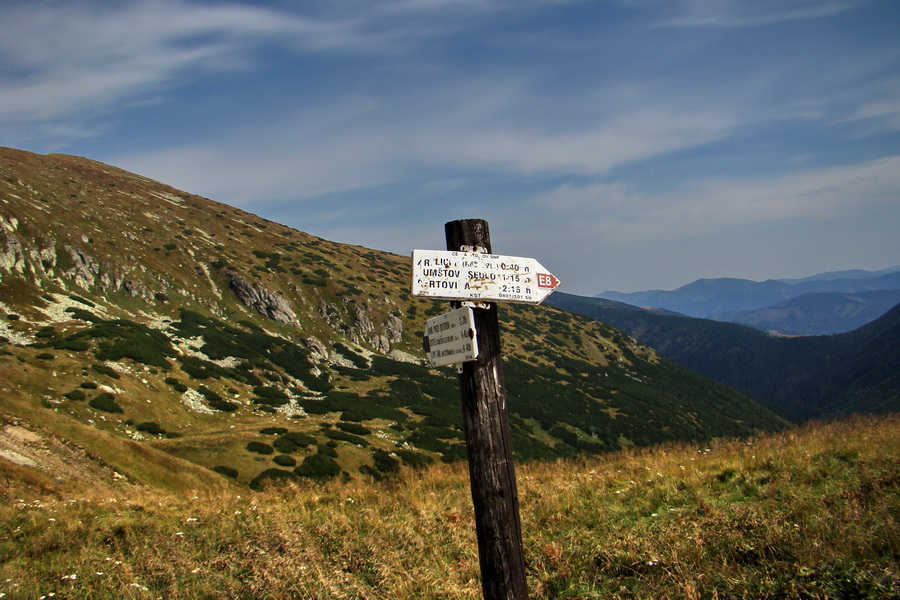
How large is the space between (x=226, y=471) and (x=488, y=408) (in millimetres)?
25214

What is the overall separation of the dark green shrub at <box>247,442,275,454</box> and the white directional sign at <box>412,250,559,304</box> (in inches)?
1092

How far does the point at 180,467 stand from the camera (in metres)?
22.8

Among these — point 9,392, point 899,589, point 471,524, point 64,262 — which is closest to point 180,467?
point 9,392

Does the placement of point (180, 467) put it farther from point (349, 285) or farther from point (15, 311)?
point (349, 285)

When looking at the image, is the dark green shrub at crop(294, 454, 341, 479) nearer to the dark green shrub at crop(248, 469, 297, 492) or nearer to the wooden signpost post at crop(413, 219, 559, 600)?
the dark green shrub at crop(248, 469, 297, 492)

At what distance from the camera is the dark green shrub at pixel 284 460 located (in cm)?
2767

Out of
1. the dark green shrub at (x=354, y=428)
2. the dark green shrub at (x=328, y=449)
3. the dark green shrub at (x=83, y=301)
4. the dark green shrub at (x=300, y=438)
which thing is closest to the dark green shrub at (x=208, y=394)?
the dark green shrub at (x=300, y=438)

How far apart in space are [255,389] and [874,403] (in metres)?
181

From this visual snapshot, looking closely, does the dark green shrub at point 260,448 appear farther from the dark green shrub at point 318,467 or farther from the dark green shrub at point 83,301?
the dark green shrub at point 83,301

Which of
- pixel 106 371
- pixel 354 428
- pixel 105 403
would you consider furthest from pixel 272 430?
pixel 106 371

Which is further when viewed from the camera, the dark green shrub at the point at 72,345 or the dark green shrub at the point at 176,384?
the dark green shrub at the point at 176,384

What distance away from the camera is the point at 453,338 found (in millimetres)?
4418

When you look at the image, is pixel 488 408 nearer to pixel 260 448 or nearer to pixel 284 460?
pixel 284 460

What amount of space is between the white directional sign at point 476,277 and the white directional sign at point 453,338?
0.21m
